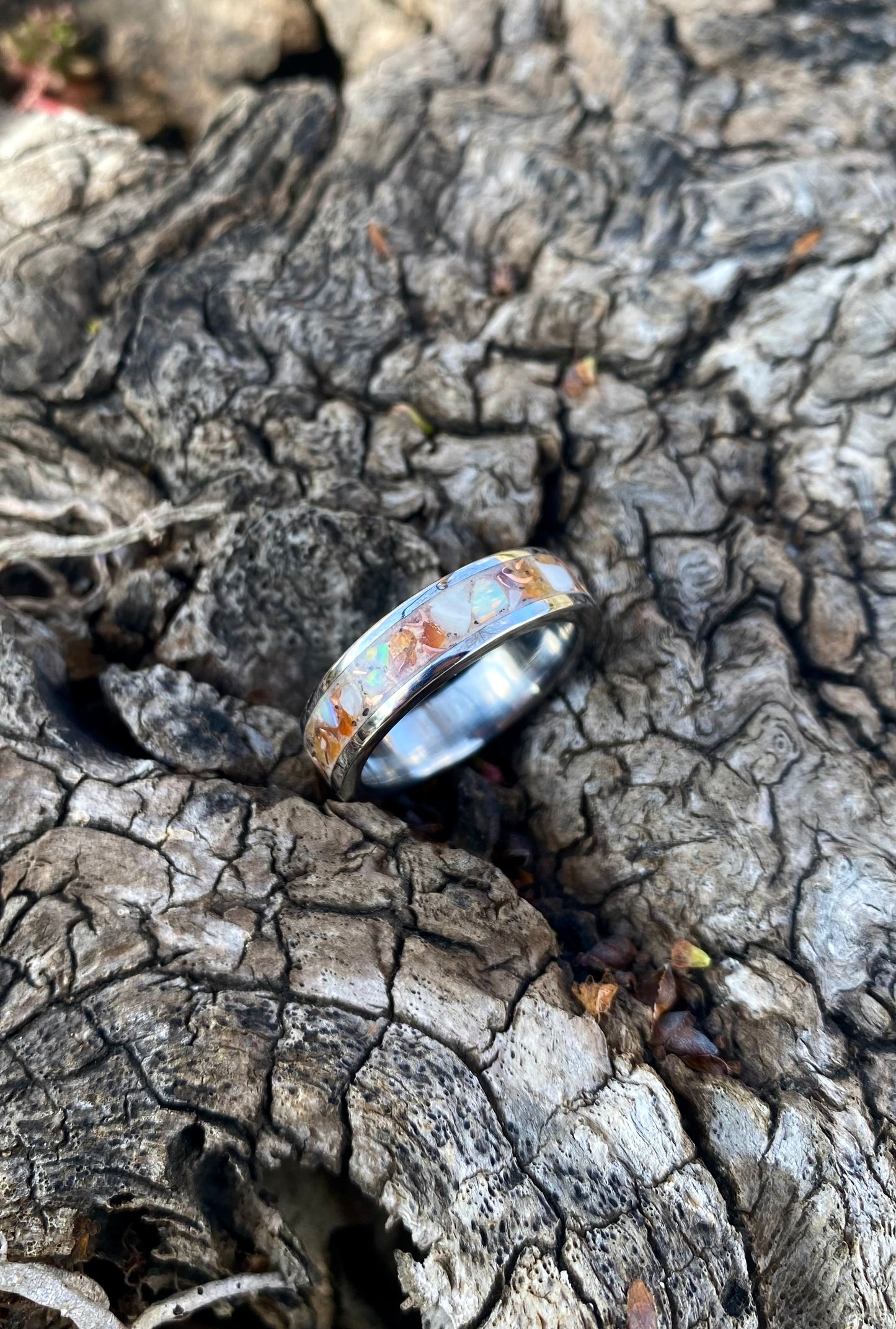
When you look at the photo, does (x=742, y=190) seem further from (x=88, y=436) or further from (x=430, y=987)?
(x=430, y=987)

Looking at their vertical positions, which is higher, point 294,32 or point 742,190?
point 294,32

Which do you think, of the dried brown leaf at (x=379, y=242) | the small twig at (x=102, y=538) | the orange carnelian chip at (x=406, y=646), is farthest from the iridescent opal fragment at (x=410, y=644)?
the dried brown leaf at (x=379, y=242)

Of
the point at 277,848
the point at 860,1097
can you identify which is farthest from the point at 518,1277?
the point at 277,848

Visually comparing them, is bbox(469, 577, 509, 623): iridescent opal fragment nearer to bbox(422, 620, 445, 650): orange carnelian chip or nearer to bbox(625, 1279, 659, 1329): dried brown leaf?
bbox(422, 620, 445, 650): orange carnelian chip

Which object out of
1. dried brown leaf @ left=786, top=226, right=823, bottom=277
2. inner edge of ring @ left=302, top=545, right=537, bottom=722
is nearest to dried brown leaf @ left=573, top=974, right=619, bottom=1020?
inner edge of ring @ left=302, top=545, right=537, bottom=722

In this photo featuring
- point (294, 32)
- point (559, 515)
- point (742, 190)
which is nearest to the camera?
point (559, 515)
